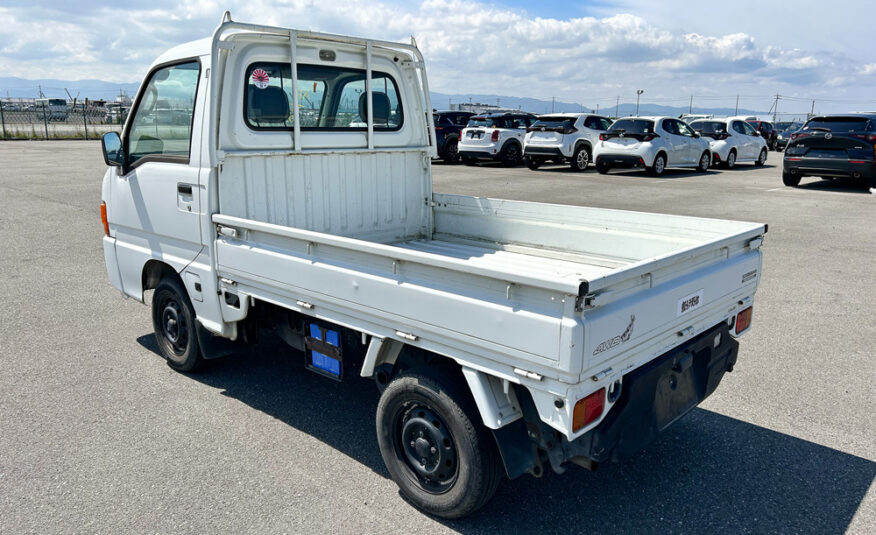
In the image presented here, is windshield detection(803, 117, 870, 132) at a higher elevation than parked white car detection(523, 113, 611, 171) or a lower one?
higher

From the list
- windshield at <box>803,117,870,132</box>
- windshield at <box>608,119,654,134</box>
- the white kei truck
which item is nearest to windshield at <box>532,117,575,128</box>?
windshield at <box>608,119,654,134</box>

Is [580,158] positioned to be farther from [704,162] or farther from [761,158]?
[761,158]

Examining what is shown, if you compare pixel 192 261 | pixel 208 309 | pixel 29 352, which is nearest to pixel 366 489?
pixel 208 309

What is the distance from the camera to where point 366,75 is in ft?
16.6

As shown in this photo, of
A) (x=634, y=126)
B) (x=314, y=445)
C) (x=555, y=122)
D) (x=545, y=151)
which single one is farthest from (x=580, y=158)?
(x=314, y=445)

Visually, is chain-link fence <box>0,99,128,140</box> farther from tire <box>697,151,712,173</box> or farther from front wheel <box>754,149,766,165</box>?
front wheel <box>754,149,766,165</box>

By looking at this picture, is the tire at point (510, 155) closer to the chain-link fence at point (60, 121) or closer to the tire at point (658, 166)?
Result: the tire at point (658, 166)

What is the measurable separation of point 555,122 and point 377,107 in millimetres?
16004

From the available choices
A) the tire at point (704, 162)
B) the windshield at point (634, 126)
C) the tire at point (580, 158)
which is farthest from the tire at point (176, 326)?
the tire at point (704, 162)

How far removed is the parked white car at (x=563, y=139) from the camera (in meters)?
20.0

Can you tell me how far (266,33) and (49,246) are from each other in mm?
6432

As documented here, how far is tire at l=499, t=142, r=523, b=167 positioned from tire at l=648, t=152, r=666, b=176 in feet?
15.1

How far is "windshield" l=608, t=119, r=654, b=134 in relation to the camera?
722 inches

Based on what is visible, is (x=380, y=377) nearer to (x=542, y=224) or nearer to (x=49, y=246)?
(x=542, y=224)
